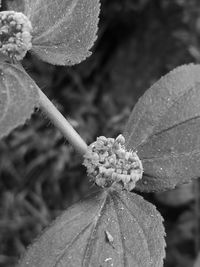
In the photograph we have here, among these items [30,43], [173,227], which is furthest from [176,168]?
Result: [173,227]

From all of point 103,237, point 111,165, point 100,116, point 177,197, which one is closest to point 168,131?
point 111,165

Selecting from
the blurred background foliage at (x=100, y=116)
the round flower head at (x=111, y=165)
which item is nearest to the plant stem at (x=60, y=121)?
the round flower head at (x=111, y=165)

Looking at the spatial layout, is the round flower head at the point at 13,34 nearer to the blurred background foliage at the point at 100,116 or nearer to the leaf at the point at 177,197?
the blurred background foliage at the point at 100,116

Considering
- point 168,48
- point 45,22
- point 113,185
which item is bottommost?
point 168,48

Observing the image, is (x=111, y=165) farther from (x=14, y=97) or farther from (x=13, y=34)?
(x=13, y=34)

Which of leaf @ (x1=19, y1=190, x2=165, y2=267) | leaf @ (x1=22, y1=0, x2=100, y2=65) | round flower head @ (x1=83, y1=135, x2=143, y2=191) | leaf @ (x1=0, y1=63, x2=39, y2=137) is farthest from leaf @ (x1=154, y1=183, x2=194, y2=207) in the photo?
leaf @ (x1=0, y1=63, x2=39, y2=137)

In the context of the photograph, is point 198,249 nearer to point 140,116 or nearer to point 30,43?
point 140,116
